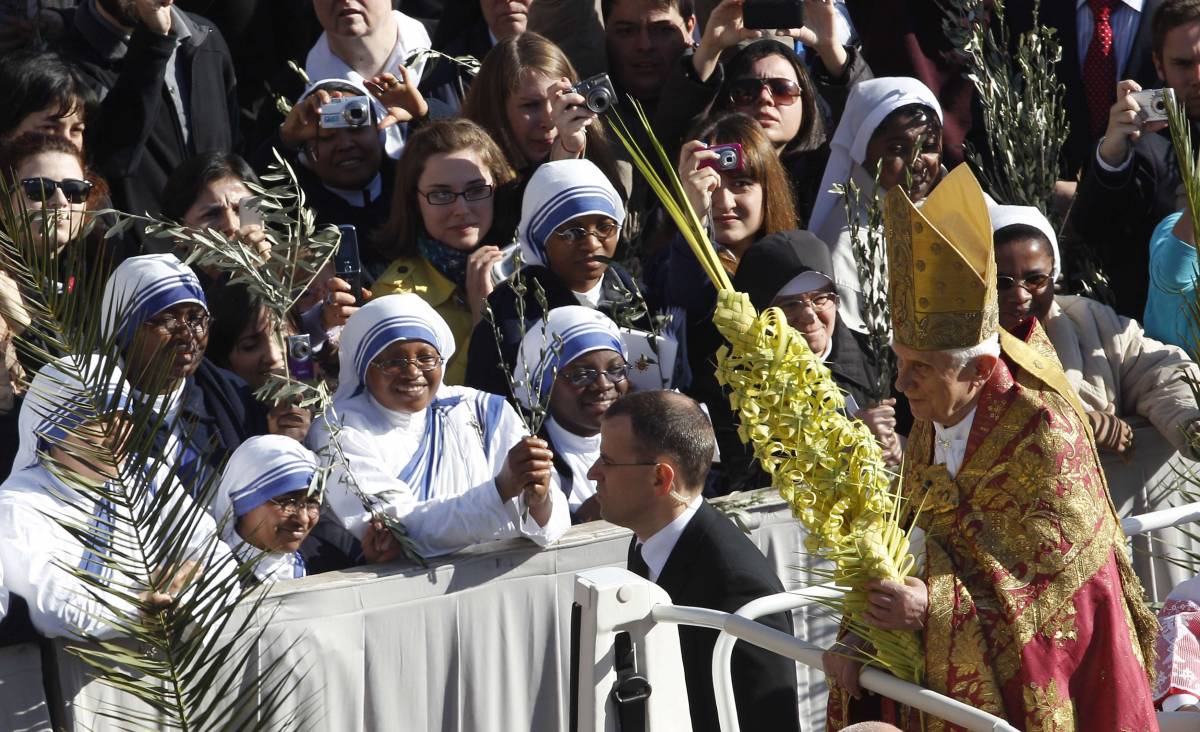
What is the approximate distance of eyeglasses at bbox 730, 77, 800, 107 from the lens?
7.55 meters

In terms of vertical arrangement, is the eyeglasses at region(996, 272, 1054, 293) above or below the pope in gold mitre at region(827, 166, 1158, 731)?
above

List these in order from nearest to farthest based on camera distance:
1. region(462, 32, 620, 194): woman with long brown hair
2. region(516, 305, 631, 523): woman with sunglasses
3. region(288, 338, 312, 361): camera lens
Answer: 1. region(288, 338, 312, 361): camera lens
2. region(516, 305, 631, 523): woman with sunglasses
3. region(462, 32, 620, 194): woman with long brown hair

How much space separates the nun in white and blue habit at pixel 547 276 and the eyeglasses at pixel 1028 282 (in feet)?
4.11

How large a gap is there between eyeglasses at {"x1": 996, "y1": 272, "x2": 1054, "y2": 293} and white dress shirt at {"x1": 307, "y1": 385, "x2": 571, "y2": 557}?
1979 mm

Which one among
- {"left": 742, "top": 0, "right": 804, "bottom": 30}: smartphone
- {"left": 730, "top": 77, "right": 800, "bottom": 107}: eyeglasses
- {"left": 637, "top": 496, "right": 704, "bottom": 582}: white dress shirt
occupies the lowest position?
{"left": 637, "top": 496, "right": 704, "bottom": 582}: white dress shirt

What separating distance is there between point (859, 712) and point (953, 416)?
30.1 inches

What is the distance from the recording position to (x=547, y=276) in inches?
258

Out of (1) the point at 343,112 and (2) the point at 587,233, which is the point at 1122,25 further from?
(1) the point at 343,112

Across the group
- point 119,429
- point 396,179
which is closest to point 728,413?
point 396,179

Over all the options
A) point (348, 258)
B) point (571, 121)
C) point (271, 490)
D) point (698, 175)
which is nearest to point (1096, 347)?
point (698, 175)

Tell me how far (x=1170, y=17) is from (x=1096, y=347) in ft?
5.89

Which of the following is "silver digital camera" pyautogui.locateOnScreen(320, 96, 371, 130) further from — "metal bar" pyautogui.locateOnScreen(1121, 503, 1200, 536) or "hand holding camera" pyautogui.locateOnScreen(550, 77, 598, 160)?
"metal bar" pyautogui.locateOnScreen(1121, 503, 1200, 536)

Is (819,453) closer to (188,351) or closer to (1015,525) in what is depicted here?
(1015,525)

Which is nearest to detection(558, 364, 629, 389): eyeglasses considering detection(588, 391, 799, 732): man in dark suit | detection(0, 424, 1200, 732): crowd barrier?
detection(0, 424, 1200, 732): crowd barrier
